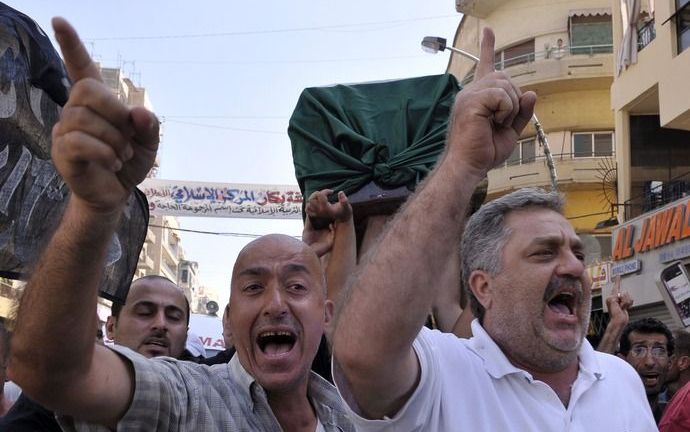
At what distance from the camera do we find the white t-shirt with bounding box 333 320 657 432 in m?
2.16

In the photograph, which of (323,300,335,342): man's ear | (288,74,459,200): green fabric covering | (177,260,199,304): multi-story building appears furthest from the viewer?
(177,260,199,304): multi-story building

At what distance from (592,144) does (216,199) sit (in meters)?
11.1

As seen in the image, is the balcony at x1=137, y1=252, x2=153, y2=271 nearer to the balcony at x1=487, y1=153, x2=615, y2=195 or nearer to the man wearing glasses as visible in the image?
the balcony at x1=487, y1=153, x2=615, y2=195

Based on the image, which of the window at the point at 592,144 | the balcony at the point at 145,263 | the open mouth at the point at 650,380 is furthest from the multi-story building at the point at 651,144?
the balcony at the point at 145,263

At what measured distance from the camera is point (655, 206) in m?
16.0

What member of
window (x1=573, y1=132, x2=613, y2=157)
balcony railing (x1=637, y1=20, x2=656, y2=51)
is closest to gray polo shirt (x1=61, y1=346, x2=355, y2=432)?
balcony railing (x1=637, y1=20, x2=656, y2=51)

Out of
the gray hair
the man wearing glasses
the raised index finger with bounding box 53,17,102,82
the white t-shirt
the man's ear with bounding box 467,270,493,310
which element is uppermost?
the raised index finger with bounding box 53,17,102,82

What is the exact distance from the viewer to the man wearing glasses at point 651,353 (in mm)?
5797

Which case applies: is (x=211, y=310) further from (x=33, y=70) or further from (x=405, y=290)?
(x=405, y=290)

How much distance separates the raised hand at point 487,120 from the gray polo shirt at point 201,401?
0.96m

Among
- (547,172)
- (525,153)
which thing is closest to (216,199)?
(547,172)

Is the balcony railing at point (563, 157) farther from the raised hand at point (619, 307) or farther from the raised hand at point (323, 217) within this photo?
the raised hand at point (323, 217)

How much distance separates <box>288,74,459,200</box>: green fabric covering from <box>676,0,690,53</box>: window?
12.0m

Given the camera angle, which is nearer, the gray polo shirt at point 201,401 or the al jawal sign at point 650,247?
the gray polo shirt at point 201,401
